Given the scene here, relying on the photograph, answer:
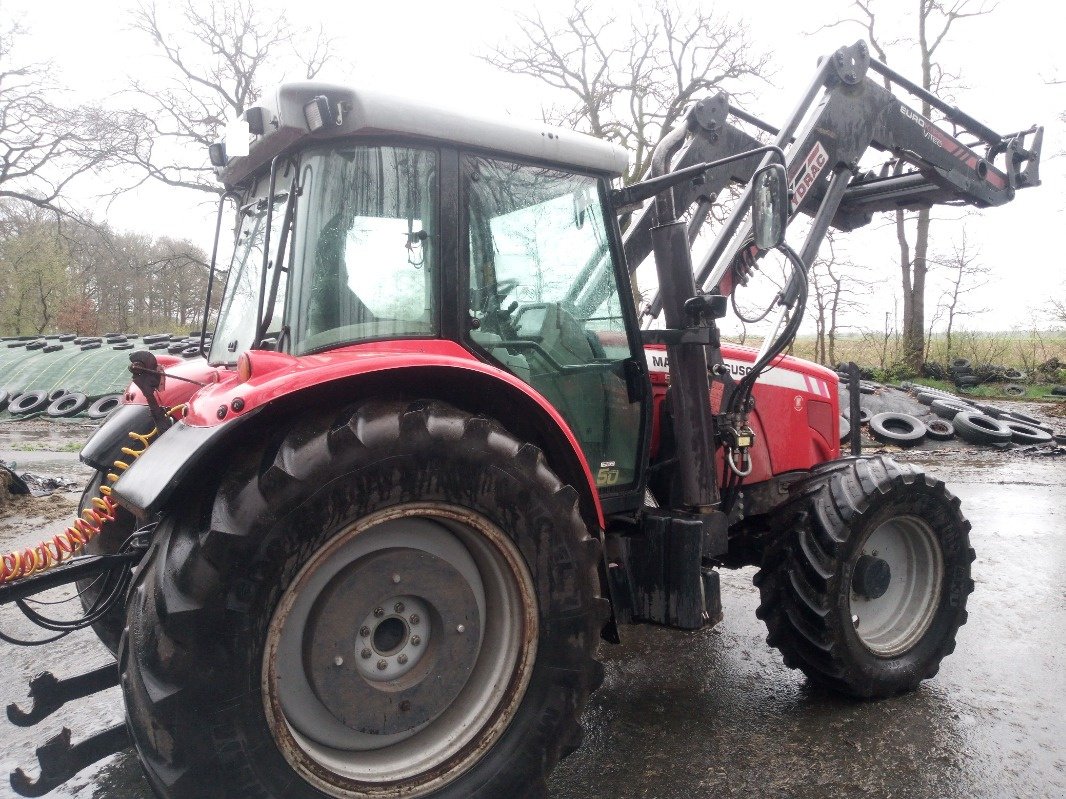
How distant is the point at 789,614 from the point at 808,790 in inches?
32.3

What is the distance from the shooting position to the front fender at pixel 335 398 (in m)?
2.13

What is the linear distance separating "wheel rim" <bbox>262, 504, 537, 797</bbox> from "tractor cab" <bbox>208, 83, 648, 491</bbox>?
64 centimetres

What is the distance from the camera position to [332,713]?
2.29 metres

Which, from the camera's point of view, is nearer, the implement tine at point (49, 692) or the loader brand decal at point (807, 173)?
the implement tine at point (49, 692)

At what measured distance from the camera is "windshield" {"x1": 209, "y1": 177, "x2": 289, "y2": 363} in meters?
3.02

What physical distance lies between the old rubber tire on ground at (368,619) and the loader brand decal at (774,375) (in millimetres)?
1329

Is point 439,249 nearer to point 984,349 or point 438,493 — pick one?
point 438,493

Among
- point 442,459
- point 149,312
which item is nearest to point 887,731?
point 442,459

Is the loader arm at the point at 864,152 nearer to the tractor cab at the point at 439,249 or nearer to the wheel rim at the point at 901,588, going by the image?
the tractor cab at the point at 439,249

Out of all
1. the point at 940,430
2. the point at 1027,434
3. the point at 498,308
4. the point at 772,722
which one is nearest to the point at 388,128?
the point at 498,308

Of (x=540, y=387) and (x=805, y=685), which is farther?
(x=805, y=685)

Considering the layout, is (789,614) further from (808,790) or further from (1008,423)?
(1008,423)

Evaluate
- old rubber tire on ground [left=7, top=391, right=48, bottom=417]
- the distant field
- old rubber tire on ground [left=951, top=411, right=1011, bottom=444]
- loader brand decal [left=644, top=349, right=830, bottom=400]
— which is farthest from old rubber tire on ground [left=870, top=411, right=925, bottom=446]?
old rubber tire on ground [left=7, top=391, right=48, bottom=417]

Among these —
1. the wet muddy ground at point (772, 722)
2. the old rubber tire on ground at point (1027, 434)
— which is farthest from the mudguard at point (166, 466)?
the old rubber tire on ground at point (1027, 434)
